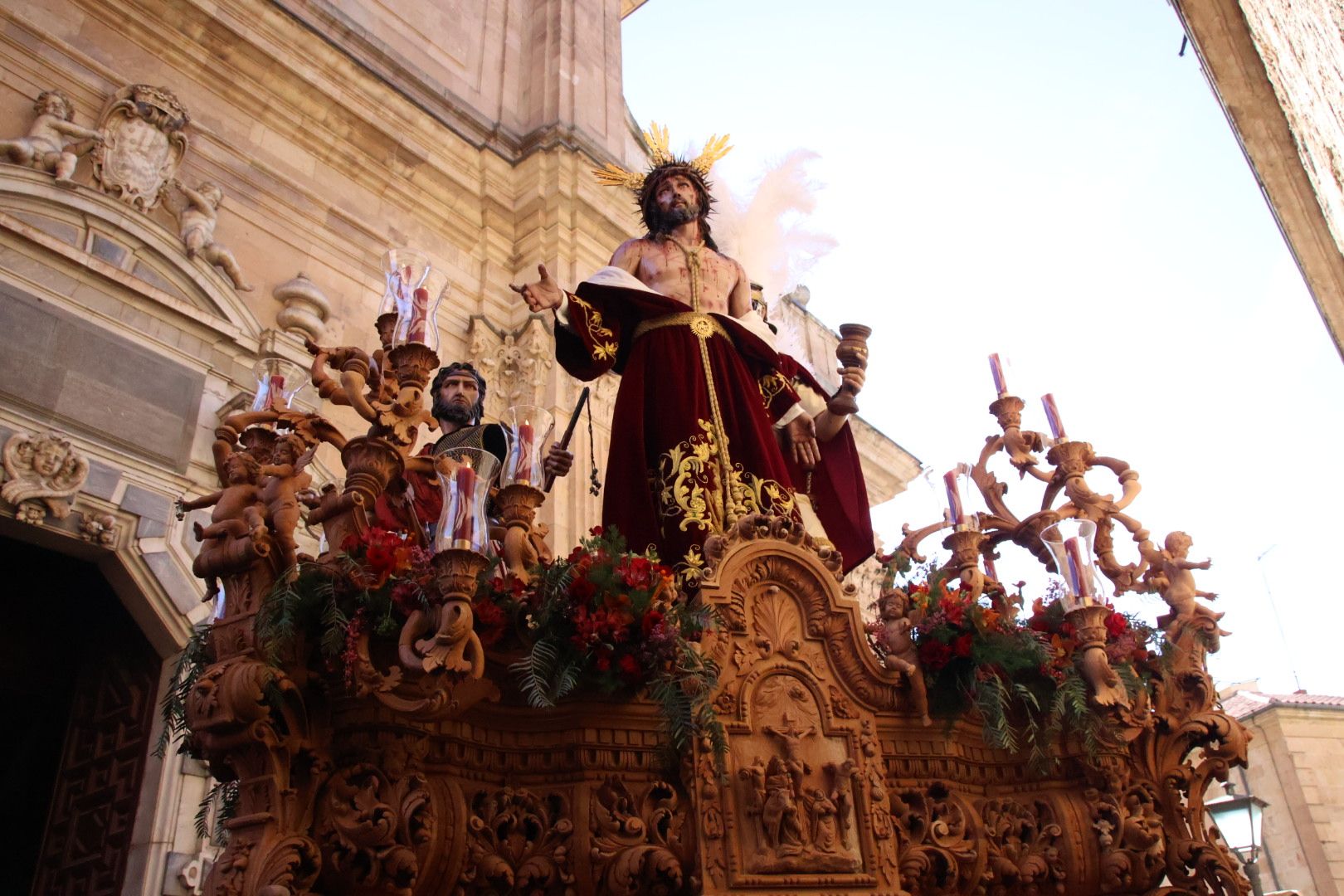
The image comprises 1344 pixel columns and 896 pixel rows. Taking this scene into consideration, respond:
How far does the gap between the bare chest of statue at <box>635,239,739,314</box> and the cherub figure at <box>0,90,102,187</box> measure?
12.5ft

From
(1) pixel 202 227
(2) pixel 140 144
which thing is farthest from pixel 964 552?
(2) pixel 140 144

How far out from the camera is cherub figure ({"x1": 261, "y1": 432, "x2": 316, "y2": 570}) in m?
2.55

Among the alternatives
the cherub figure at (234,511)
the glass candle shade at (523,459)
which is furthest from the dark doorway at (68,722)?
the glass candle shade at (523,459)

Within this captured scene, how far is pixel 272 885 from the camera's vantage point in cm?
214

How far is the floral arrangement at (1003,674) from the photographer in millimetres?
2965

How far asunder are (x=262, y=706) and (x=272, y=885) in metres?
0.38

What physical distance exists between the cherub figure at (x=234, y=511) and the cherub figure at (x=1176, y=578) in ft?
9.46

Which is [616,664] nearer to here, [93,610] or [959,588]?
[959,588]

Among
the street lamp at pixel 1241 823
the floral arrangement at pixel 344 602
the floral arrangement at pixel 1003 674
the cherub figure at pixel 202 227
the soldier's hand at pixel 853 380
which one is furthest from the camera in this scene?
the street lamp at pixel 1241 823

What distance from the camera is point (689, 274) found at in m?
4.04

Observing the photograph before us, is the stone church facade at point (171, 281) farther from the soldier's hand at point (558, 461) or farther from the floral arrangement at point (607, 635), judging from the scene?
the floral arrangement at point (607, 635)

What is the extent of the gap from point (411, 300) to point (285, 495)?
2.39ft

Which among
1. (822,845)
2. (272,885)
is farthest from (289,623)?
(822,845)

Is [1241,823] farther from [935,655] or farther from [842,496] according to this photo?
[935,655]
